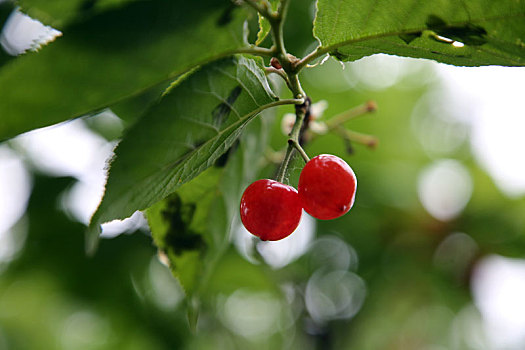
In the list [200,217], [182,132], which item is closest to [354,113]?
[200,217]

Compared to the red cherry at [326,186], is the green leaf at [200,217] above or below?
below

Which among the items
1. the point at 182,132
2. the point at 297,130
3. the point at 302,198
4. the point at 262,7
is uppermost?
the point at 262,7

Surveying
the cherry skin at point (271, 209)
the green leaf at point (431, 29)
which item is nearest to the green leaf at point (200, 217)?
the cherry skin at point (271, 209)

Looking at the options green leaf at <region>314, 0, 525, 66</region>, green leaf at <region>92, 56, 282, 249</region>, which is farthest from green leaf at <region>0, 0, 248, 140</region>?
green leaf at <region>314, 0, 525, 66</region>

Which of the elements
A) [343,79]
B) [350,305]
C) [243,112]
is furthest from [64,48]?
[350,305]

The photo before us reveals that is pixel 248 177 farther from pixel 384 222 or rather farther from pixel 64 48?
pixel 384 222

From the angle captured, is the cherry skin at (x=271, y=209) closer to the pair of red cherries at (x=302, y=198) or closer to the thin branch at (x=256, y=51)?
the pair of red cherries at (x=302, y=198)

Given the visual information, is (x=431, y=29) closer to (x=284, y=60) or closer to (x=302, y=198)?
(x=284, y=60)
